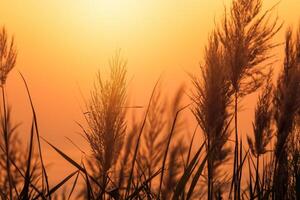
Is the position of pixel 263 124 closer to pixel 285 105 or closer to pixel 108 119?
pixel 285 105

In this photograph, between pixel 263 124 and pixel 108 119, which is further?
pixel 263 124

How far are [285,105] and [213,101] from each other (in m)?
0.52

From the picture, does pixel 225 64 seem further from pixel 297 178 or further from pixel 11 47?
pixel 11 47

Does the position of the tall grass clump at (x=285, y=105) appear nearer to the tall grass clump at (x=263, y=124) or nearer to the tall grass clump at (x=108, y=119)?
the tall grass clump at (x=263, y=124)

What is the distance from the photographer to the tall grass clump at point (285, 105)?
2.68 metres

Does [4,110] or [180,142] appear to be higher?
[4,110]

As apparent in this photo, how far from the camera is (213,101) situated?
238cm

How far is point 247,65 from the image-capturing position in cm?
250

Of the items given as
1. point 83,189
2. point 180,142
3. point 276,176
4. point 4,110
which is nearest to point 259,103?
point 276,176

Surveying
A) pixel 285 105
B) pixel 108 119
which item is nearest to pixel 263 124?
pixel 285 105

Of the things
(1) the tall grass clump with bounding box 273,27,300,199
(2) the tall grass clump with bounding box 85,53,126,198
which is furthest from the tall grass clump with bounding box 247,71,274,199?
(2) the tall grass clump with bounding box 85,53,126,198

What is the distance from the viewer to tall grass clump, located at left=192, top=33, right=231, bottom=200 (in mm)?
2369

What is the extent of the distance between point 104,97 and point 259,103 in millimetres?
1341

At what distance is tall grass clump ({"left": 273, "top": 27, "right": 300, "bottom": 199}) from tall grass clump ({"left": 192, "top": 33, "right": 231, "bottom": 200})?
1.25 ft
